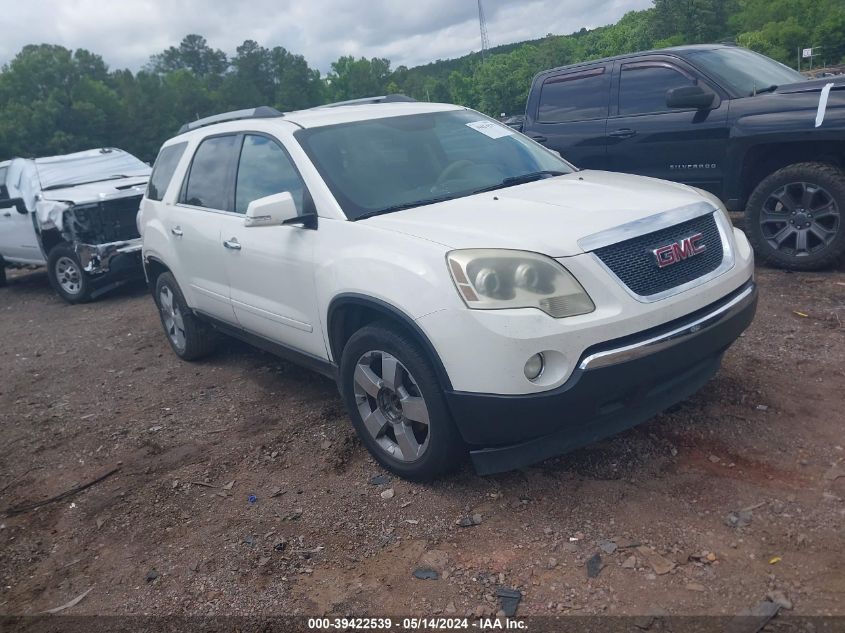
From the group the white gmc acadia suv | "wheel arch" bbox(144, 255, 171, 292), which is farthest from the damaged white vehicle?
the white gmc acadia suv

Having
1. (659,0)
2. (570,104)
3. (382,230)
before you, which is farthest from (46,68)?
(382,230)

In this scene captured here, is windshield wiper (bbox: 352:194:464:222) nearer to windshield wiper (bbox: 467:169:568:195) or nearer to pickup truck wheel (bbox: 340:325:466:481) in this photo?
windshield wiper (bbox: 467:169:568:195)

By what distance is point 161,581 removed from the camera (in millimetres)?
3068

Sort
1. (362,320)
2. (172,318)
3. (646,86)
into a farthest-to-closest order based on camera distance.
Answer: (646,86), (172,318), (362,320)

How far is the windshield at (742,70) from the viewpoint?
249 inches

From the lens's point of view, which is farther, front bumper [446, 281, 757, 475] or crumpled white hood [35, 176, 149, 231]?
crumpled white hood [35, 176, 149, 231]

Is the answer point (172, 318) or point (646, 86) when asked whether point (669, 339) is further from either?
point (646, 86)

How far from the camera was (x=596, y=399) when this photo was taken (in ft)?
9.63

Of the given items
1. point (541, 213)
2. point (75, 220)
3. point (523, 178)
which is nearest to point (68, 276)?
point (75, 220)

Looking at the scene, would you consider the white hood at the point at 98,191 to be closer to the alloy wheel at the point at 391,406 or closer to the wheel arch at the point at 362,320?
the wheel arch at the point at 362,320

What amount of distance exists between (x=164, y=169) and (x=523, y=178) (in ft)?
10.1

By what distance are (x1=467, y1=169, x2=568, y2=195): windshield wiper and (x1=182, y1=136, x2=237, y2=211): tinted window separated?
175 centimetres

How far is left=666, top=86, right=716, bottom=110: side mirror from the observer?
6031mm

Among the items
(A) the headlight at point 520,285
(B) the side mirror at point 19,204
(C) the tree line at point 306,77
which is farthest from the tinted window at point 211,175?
(C) the tree line at point 306,77
